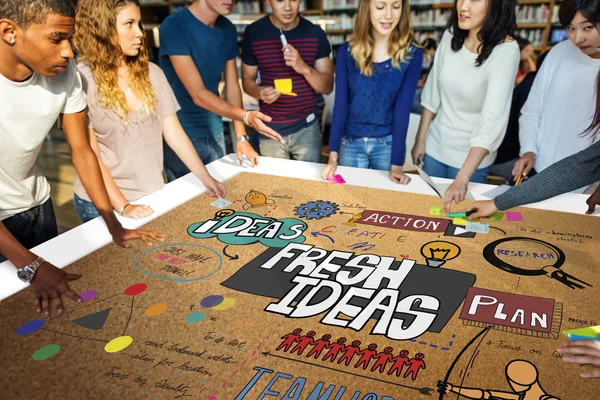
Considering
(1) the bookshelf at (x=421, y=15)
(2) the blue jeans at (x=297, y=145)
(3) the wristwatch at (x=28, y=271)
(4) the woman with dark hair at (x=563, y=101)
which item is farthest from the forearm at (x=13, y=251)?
(1) the bookshelf at (x=421, y=15)

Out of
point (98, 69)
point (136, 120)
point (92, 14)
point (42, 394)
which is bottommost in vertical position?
point (42, 394)

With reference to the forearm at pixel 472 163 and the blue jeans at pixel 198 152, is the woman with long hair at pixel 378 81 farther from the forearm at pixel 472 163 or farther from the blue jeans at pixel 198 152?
the blue jeans at pixel 198 152

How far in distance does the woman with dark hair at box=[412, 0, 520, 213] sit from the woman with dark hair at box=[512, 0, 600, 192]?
0.55 feet

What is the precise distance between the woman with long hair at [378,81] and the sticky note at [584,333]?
36.6 inches

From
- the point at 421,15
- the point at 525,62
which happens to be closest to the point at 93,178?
the point at 525,62

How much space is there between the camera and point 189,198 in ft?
5.03

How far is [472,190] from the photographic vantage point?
158cm

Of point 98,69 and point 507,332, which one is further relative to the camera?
point 98,69

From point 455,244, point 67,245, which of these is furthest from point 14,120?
point 455,244

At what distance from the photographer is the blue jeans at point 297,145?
219cm

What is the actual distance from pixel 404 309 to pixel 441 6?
592 cm

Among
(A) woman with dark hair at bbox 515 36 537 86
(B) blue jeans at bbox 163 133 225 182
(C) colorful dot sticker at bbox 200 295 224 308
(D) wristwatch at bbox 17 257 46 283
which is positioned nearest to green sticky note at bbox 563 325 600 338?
(C) colorful dot sticker at bbox 200 295 224 308

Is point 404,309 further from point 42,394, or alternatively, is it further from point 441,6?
point 441,6

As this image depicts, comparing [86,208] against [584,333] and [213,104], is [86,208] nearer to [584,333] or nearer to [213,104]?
[213,104]
